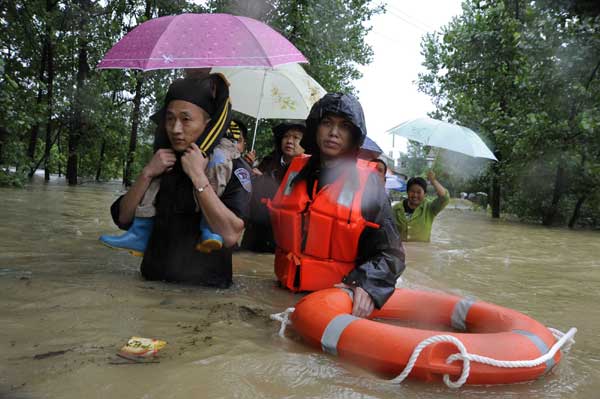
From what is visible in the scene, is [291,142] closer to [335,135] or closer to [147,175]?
[335,135]

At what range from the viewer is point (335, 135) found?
3.42 meters

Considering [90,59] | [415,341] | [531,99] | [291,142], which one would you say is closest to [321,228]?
[415,341]

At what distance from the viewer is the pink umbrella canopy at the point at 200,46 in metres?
3.20

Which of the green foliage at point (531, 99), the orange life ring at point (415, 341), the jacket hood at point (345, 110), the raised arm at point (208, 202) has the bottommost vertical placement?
the orange life ring at point (415, 341)

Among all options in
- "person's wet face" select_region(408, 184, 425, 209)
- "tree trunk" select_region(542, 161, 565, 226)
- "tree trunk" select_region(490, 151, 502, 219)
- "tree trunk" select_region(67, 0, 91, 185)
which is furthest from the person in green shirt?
"tree trunk" select_region(490, 151, 502, 219)

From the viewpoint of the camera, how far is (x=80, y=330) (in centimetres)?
248

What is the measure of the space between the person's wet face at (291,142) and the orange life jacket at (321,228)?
1.83 meters

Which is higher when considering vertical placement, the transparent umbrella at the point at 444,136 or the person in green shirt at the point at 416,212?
the transparent umbrella at the point at 444,136

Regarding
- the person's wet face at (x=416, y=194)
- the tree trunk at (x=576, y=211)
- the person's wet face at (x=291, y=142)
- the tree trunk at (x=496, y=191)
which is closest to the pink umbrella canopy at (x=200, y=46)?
the person's wet face at (x=291, y=142)

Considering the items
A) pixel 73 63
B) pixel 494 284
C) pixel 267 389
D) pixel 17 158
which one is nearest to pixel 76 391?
pixel 267 389

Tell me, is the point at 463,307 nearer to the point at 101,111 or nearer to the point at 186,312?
the point at 186,312

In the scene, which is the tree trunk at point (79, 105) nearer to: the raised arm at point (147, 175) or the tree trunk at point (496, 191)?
the raised arm at point (147, 175)

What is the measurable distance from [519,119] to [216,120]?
12373 millimetres

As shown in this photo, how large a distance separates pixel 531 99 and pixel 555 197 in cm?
415
